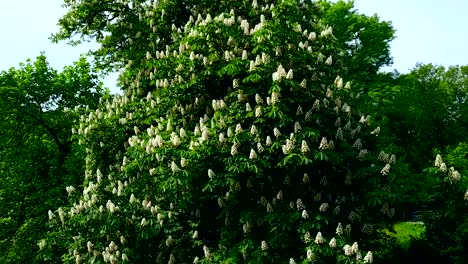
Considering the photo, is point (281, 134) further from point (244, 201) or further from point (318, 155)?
point (244, 201)

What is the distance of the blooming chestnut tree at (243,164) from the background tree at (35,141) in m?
11.7

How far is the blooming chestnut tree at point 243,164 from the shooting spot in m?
11.3

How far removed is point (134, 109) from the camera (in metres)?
14.7

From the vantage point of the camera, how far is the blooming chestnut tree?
1127 cm

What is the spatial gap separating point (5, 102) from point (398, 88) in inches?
894

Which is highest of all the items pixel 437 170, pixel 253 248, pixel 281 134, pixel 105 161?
pixel 105 161

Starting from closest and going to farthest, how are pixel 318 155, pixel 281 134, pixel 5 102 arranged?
pixel 318 155, pixel 281 134, pixel 5 102

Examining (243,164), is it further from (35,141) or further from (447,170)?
(35,141)

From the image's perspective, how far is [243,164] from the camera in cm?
1104

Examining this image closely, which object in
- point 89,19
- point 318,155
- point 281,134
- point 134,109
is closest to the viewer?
point 318,155

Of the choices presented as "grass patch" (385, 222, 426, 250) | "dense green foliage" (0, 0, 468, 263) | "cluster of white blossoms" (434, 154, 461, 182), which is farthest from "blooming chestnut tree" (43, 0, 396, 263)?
"grass patch" (385, 222, 426, 250)

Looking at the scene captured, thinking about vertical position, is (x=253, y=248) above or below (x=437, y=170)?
below

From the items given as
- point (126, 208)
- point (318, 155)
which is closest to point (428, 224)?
point (318, 155)

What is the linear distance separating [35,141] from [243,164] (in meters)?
19.7
